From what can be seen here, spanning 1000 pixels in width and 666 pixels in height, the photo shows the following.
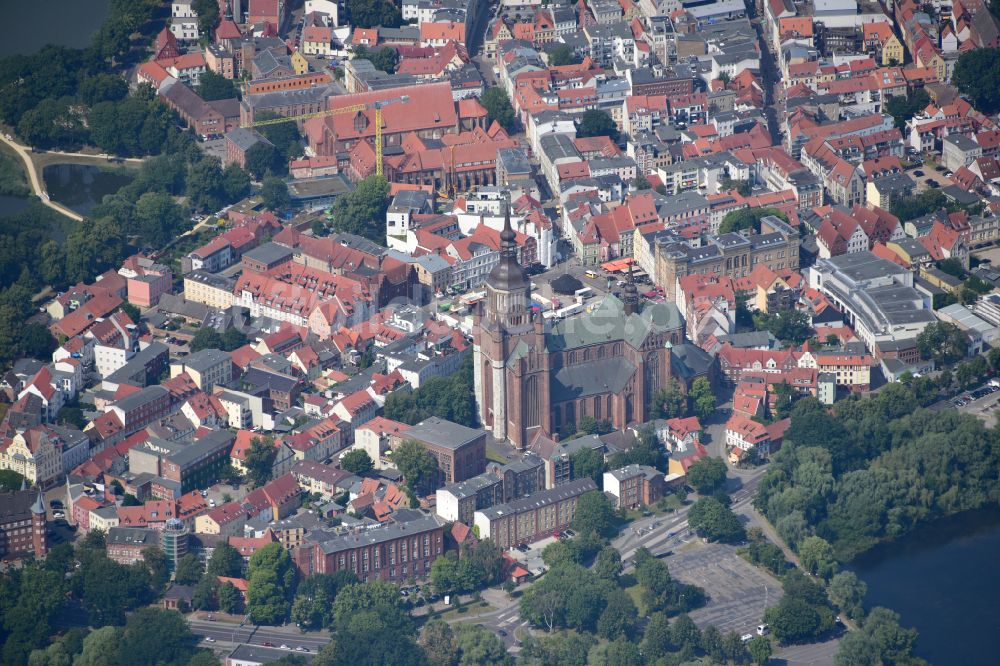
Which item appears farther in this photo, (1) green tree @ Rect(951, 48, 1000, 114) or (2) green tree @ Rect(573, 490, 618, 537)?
(1) green tree @ Rect(951, 48, 1000, 114)

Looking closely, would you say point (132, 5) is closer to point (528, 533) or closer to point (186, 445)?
point (186, 445)

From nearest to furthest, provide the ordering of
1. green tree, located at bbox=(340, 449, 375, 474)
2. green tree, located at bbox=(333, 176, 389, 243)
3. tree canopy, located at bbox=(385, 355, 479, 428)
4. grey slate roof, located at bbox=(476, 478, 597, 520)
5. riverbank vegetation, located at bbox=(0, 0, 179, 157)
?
1. grey slate roof, located at bbox=(476, 478, 597, 520)
2. green tree, located at bbox=(340, 449, 375, 474)
3. tree canopy, located at bbox=(385, 355, 479, 428)
4. green tree, located at bbox=(333, 176, 389, 243)
5. riverbank vegetation, located at bbox=(0, 0, 179, 157)

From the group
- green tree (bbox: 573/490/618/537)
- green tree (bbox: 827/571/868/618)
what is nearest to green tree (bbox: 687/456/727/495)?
green tree (bbox: 573/490/618/537)

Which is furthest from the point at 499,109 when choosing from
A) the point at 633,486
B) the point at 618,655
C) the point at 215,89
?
the point at 618,655

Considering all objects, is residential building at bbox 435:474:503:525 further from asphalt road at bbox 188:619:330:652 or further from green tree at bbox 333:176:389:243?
green tree at bbox 333:176:389:243

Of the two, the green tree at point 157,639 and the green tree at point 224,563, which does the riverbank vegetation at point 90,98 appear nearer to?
the green tree at point 224,563

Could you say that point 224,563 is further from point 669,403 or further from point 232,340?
point 669,403

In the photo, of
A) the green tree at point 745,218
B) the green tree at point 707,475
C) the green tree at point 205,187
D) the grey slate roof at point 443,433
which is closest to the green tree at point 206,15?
the green tree at point 205,187
